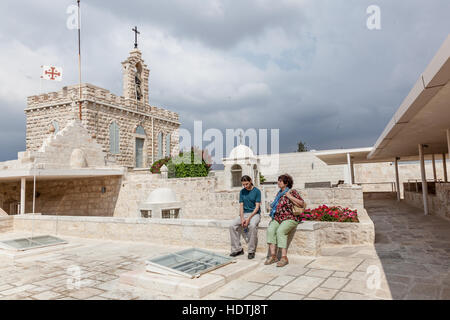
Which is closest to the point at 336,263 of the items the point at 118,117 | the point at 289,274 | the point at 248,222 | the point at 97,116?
the point at 289,274

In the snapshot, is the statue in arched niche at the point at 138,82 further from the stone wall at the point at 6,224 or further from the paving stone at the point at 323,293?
the paving stone at the point at 323,293

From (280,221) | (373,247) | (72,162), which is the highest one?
(72,162)

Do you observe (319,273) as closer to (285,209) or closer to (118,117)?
(285,209)

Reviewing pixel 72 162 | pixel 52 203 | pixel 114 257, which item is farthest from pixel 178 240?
pixel 52 203

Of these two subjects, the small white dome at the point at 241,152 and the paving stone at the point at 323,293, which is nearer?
the paving stone at the point at 323,293

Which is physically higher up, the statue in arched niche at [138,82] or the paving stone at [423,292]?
the statue in arched niche at [138,82]

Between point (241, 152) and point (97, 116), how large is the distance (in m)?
11.3

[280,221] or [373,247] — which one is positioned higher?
[280,221]

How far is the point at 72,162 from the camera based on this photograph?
49.5ft

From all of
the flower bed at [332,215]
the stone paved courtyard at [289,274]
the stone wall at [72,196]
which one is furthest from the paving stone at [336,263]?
the stone wall at [72,196]

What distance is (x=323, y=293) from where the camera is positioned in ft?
11.5

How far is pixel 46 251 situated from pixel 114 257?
1952 mm

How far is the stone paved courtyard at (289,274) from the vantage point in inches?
141
